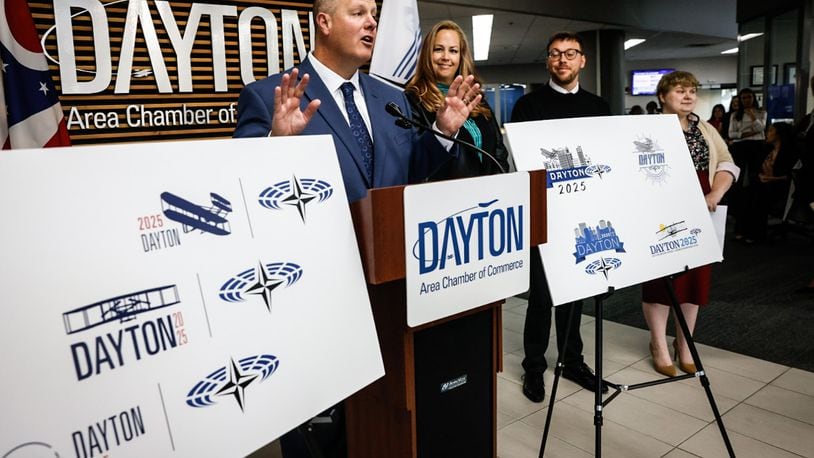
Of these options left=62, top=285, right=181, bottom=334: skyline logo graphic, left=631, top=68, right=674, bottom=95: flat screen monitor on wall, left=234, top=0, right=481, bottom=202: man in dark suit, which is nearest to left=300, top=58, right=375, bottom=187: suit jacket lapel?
left=234, top=0, right=481, bottom=202: man in dark suit

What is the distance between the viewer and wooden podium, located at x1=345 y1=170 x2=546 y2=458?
116 centimetres

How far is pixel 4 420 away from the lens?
0.68 metres

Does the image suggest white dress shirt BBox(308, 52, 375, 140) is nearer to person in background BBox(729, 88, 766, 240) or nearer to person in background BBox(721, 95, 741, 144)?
person in background BBox(729, 88, 766, 240)

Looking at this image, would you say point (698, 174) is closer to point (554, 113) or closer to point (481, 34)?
point (554, 113)

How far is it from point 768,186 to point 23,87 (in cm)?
623

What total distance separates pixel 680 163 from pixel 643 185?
8.7 inches

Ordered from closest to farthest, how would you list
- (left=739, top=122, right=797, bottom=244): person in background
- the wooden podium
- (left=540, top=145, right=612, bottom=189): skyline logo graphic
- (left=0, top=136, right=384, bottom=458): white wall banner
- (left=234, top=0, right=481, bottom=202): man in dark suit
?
(left=0, top=136, right=384, bottom=458): white wall banner
the wooden podium
(left=234, top=0, right=481, bottom=202): man in dark suit
(left=540, top=145, right=612, bottom=189): skyline logo graphic
(left=739, top=122, right=797, bottom=244): person in background

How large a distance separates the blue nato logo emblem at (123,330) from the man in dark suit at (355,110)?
732mm

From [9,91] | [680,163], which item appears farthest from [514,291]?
[9,91]

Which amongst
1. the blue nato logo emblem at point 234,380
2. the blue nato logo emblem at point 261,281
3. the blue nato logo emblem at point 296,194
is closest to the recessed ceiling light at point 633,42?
the blue nato logo emblem at point 296,194

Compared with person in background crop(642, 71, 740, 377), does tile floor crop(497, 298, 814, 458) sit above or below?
below

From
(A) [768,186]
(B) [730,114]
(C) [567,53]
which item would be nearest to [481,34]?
(B) [730,114]

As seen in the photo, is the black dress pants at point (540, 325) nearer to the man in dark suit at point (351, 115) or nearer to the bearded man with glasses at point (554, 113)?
A: the bearded man with glasses at point (554, 113)

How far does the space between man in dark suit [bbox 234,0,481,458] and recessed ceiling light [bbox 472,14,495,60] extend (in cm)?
811
